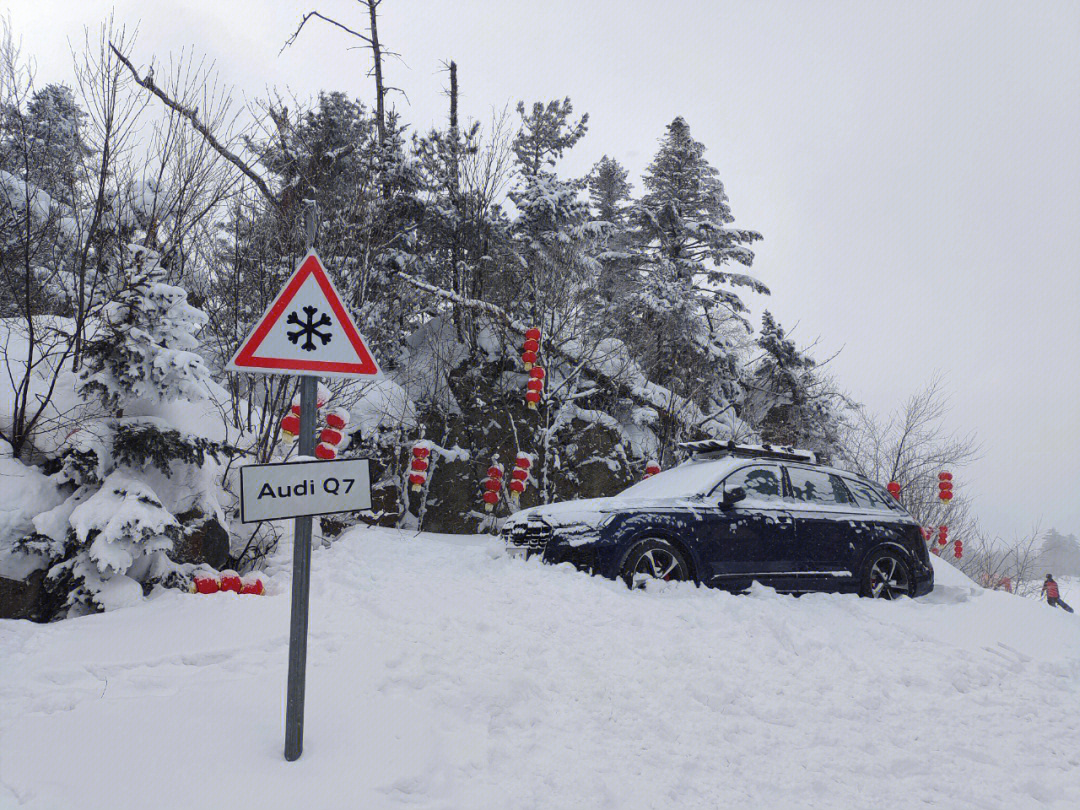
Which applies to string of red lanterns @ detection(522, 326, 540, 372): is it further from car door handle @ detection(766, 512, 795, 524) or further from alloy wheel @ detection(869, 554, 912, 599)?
alloy wheel @ detection(869, 554, 912, 599)

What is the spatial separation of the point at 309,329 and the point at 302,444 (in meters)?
0.56

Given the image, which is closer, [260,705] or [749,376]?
[260,705]

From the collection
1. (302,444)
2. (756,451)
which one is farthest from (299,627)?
(756,451)

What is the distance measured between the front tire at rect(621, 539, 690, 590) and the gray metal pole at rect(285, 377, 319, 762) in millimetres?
3597

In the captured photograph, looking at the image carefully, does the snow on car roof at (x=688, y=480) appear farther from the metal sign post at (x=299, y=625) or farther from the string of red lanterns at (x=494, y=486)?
the string of red lanterns at (x=494, y=486)

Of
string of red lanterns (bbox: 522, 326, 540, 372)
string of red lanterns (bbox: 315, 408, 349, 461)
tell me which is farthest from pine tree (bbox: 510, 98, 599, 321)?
string of red lanterns (bbox: 315, 408, 349, 461)

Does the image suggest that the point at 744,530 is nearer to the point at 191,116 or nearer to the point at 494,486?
the point at 494,486

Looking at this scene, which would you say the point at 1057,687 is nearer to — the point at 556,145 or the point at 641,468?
the point at 641,468

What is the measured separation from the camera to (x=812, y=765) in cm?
286

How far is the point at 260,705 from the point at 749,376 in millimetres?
18123

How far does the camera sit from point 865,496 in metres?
6.97

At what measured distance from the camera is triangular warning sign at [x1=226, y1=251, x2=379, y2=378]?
2.55 meters

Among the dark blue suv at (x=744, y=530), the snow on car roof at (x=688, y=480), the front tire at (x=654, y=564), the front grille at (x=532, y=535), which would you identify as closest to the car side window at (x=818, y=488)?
the dark blue suv at (x=744, y=530)

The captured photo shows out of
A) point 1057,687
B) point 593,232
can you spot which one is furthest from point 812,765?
point 593,232
